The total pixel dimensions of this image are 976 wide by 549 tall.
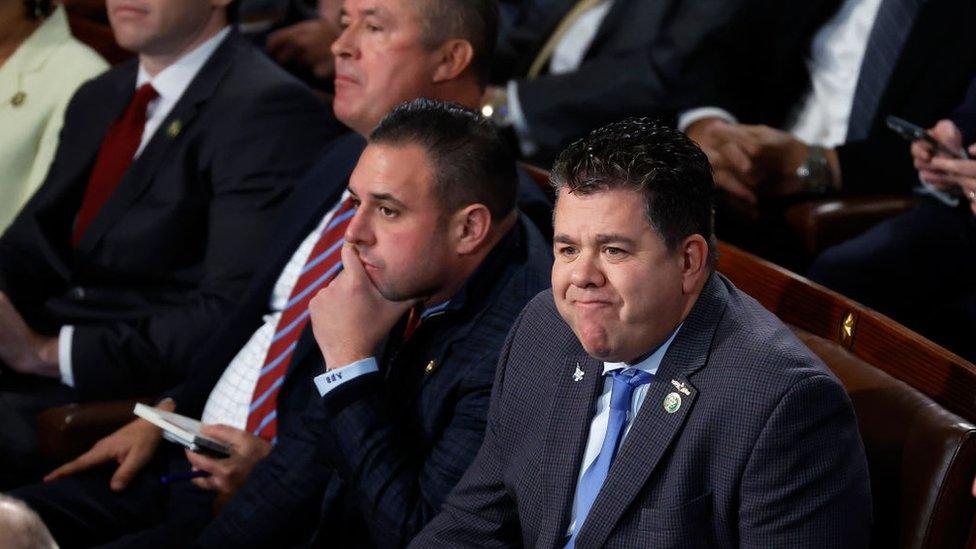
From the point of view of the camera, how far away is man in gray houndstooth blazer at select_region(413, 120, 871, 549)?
53.3 inches

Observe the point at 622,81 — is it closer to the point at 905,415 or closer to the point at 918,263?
the point at 918,263

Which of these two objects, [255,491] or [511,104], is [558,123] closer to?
[511,104]

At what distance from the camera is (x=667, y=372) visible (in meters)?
1.46

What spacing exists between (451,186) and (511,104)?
1.25m

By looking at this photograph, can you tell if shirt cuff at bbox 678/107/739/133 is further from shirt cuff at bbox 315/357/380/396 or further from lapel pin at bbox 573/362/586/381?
lapel pin at bbox 573/362/586/381

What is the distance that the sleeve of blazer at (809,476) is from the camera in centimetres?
134

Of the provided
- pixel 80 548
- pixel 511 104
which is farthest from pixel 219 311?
pixel 511 104

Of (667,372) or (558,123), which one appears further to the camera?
(558,123)

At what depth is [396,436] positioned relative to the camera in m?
1.80

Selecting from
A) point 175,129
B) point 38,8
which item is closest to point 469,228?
point 175,129

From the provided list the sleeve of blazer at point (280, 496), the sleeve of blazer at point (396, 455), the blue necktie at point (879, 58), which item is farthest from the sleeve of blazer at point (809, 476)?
the blue necktie at point (879, 58)

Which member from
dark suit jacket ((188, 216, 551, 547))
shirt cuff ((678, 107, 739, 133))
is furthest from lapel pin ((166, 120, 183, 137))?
shirt cuff ((678, 107, 739, 133))

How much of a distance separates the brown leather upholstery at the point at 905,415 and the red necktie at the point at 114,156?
5.07 feet

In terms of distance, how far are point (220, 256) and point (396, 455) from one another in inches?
32.1
